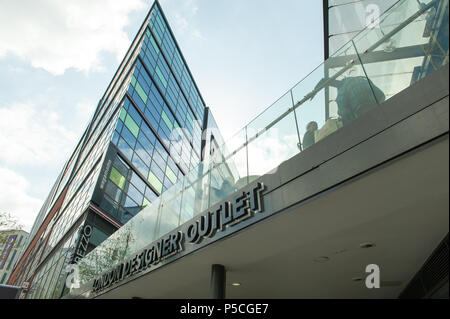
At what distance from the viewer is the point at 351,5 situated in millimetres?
13422

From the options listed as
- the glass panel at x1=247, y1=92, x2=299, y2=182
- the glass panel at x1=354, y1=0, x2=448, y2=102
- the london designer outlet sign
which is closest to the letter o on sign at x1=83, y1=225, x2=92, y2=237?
the london designer outlet sign

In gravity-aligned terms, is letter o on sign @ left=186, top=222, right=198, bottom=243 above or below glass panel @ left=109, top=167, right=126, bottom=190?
below

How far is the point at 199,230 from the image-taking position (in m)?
6.52

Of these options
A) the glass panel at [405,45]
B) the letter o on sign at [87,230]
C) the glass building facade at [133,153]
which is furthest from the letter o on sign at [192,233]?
the letter o on sign at [87,230]

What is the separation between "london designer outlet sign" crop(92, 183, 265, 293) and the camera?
562 centimetres

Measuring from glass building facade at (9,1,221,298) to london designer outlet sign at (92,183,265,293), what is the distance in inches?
432

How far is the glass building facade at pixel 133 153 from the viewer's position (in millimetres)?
19234

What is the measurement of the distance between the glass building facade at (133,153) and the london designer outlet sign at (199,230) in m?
11.0

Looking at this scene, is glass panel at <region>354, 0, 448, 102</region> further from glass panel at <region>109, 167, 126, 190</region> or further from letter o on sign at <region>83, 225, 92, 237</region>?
glass panel at <region>109, 167, 126, 190</region>

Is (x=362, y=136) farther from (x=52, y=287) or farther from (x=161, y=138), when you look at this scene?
(x=161, y=138)

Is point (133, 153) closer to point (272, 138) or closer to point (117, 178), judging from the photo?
point (117, 178)

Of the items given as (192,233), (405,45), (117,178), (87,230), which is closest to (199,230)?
(192,233)

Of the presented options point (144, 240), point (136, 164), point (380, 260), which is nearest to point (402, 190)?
point (380, 260)

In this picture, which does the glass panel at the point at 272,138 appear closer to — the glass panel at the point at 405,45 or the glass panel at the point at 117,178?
the glass panel at the point at 405,45
